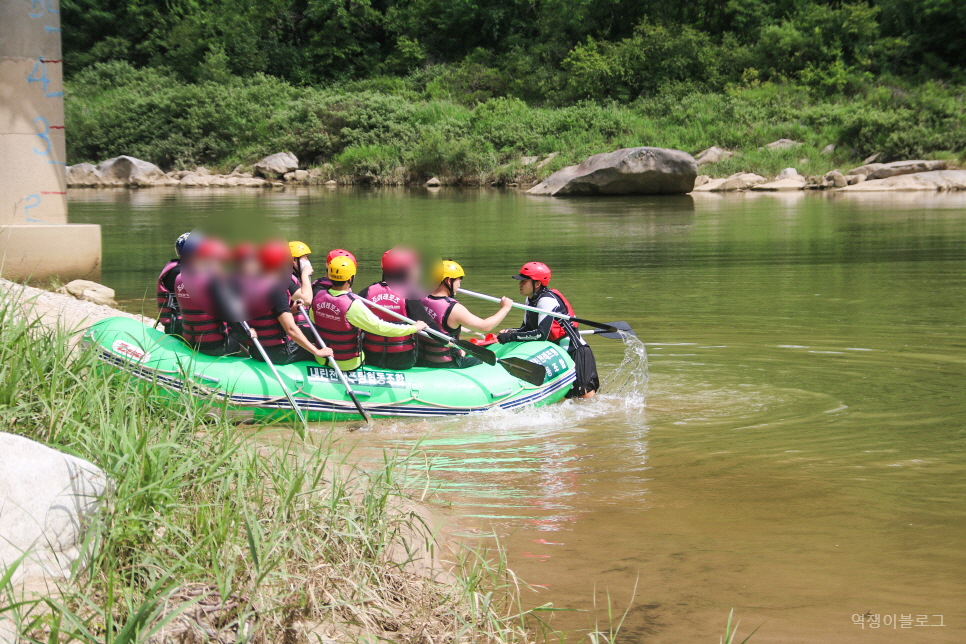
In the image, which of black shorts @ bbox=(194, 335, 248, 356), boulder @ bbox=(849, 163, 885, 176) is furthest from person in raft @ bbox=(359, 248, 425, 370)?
boulder @ bbox=(849, 163, 885, 176)

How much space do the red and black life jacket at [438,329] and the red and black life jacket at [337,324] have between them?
64 cm

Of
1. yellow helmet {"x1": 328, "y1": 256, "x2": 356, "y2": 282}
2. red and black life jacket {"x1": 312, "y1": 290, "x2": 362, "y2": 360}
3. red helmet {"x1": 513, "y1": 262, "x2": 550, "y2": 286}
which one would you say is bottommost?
red and black life jacket {"x1": 312, "y1": 290, "x2": 362, "y2": 360}

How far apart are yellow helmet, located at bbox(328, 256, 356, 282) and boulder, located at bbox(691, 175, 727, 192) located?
23465 millimetres

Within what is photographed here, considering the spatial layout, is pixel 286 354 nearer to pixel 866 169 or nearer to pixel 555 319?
pixel 555 319

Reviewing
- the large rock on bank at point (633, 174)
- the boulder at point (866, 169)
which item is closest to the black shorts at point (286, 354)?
the large rock on bank at point (633, 174)

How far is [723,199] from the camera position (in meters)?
25.0

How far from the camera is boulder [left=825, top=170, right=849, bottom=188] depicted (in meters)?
27.1

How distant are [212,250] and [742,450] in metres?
3.70

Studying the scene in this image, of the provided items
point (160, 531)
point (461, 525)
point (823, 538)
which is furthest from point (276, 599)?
point (823, 538)

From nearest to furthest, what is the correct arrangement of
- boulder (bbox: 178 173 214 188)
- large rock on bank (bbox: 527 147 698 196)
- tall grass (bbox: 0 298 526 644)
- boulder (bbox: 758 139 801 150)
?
tall grass (bbox: 0 298 526 644) → large rock on bank (bbox: 527 147 698 196) → boulder (bbox: 758 139 801 150) → boulder (bbox: 178 173 214 188)

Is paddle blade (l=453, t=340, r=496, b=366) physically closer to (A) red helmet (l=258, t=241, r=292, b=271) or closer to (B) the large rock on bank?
(A) red helmet (l=258, t=241, r=292, b=271)

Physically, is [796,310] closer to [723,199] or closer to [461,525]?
[461,525]

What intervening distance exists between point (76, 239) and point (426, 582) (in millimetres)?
8424

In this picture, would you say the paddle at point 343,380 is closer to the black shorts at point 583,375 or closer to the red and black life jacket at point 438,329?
the red and black life jacket at point 438,329
